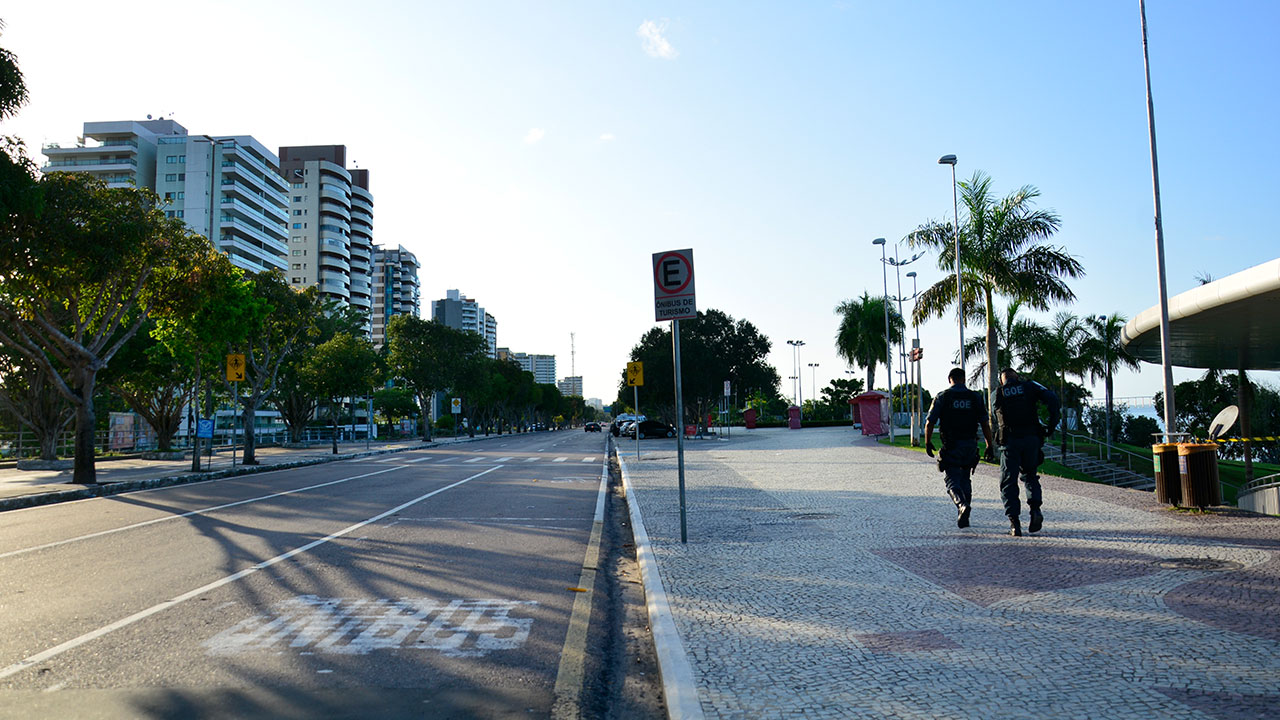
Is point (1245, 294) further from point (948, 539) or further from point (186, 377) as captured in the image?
point (186, 377)

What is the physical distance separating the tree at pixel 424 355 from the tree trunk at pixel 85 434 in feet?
132

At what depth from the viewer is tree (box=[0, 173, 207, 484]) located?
56.6ft

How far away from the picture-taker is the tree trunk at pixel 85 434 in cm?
1884

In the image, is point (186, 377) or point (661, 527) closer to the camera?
point (661, 527)

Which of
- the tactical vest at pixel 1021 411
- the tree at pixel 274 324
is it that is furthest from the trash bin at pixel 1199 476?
the tree at pixel 274 324

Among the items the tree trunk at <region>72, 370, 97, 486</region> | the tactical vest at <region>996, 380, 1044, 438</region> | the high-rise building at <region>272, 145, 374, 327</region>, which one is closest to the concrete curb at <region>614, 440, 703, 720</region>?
the tactical vest at <region>996, 380, 1044, 438</region>

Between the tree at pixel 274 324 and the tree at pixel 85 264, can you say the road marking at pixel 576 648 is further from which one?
the tree at pixel 274 324

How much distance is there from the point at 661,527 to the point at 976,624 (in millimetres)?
5580

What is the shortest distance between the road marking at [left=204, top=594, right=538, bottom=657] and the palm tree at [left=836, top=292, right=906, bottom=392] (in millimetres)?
57836

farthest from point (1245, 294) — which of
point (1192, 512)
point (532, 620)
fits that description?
point (532, 620)

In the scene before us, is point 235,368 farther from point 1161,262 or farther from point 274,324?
point 1161,262

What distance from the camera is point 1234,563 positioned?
7105mm

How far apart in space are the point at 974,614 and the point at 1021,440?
14.3 ft

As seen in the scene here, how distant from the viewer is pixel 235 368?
998 inches
